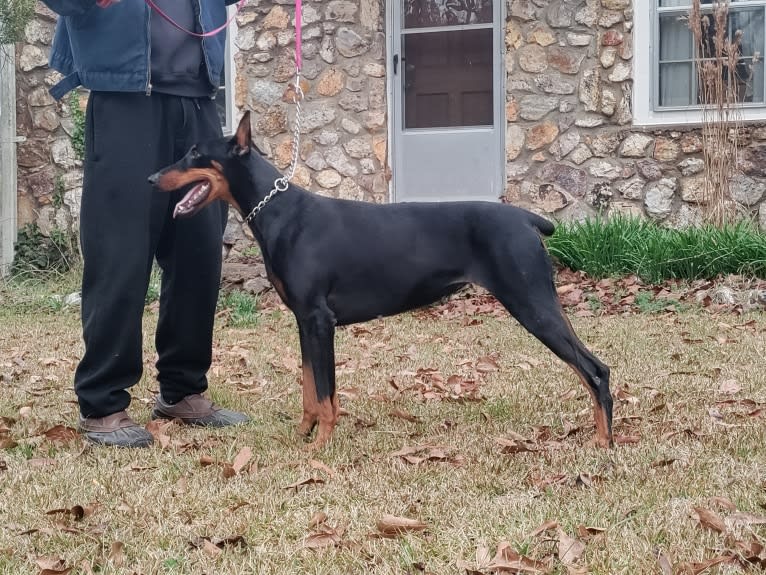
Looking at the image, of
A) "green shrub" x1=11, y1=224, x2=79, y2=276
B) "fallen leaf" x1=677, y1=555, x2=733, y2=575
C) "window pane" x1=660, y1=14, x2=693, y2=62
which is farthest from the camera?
"green shrub" x1=11, y1=224, x2=79, y2=276

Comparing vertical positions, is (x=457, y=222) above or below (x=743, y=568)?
above

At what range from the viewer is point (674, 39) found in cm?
911

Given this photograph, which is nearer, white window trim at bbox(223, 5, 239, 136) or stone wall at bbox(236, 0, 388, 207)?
stone wall at bbox(236, 0, 388, 207)

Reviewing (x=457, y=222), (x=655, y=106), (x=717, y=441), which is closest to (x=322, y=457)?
(x=457, y=222)

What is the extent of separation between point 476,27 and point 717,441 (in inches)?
272

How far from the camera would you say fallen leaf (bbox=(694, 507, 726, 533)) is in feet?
8.88

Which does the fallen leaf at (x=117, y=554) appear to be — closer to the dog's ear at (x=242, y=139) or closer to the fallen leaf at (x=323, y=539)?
the fallen leaf at (x=323, y=539)

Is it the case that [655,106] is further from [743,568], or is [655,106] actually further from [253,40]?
[743,568]

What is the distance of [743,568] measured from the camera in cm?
243

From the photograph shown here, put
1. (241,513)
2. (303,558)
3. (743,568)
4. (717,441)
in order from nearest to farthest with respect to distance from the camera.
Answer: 1. (743,568)
2. (303,558)
3. (241,513)
4. (717,441)

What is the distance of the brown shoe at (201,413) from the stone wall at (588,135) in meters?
5.36

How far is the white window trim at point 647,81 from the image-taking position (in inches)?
351

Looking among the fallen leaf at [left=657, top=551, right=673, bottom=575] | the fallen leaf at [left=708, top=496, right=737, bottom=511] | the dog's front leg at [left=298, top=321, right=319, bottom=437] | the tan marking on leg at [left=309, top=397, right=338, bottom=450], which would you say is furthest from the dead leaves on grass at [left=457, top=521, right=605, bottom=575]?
the dog's front leg at [left=298, top=321, right=319, bottom=437]

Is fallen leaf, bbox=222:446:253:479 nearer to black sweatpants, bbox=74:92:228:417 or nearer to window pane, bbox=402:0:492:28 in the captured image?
black sweatpants, bbox=74:92:228:417
